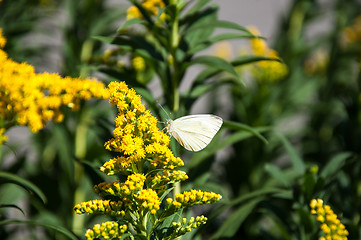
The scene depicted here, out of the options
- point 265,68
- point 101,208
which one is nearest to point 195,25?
point 101,208

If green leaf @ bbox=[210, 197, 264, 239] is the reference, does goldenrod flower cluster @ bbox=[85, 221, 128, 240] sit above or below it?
above

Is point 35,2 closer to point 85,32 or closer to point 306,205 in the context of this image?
point 85,32

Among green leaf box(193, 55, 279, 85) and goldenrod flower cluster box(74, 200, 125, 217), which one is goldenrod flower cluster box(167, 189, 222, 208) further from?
green leaf box(193, 55, 279, 85)

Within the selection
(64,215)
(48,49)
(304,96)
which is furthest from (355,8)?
(64,215)

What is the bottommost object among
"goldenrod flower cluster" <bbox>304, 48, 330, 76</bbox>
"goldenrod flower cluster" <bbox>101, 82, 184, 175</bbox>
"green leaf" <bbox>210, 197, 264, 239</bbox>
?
"green leaf" <bbox>210, 197, 264, 239</bbox>

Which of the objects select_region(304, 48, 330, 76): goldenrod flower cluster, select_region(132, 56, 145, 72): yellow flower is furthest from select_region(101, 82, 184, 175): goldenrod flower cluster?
select_region(304, 48, 330, 76): goldenrod flower cluster

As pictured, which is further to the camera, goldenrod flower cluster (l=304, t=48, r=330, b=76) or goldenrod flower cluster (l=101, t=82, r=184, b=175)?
goldenrod flower cluster (l=304, t=48, r=330, b=76)

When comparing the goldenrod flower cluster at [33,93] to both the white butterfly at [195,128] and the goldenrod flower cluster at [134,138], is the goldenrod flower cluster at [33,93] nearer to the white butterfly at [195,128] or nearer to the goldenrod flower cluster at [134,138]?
the goldenrod flower cluster at [134,138]
